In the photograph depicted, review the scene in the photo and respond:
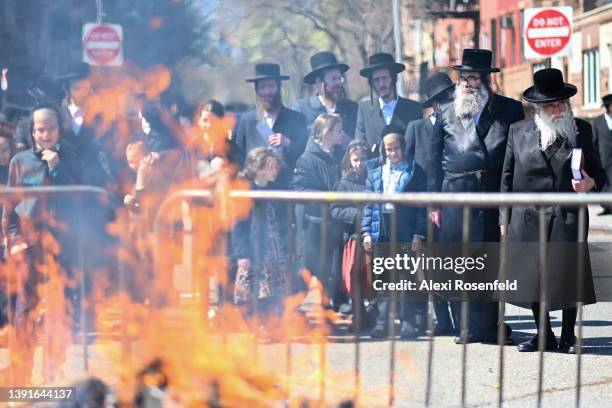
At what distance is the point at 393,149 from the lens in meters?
8.70

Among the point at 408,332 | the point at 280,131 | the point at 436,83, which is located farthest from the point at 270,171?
the point at 436,83

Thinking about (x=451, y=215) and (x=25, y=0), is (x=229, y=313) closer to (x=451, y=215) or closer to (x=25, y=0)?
(x=451, y=215)

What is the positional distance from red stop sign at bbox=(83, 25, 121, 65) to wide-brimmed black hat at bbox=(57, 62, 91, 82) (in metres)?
2.05

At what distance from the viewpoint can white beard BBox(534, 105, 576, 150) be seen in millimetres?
7914

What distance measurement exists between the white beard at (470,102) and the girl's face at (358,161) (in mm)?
777

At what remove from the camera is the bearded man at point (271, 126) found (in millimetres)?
9797

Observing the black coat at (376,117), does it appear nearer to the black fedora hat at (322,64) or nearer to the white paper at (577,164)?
the black fedora hat at (322,64)

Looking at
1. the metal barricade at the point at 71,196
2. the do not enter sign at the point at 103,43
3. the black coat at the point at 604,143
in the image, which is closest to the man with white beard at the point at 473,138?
the metal barricade at the point at 71,196

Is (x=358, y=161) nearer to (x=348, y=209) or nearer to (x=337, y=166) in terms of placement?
(x=337, y=166)

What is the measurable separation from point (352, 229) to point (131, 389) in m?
2.95

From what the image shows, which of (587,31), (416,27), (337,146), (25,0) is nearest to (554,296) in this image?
(337,146)

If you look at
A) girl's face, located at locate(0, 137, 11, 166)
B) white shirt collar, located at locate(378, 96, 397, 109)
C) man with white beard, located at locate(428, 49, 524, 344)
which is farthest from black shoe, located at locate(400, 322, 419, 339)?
girl's face, located at locate(0, 137, 11, 166)

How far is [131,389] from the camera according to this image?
601 cm

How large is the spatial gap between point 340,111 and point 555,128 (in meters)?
2.79
